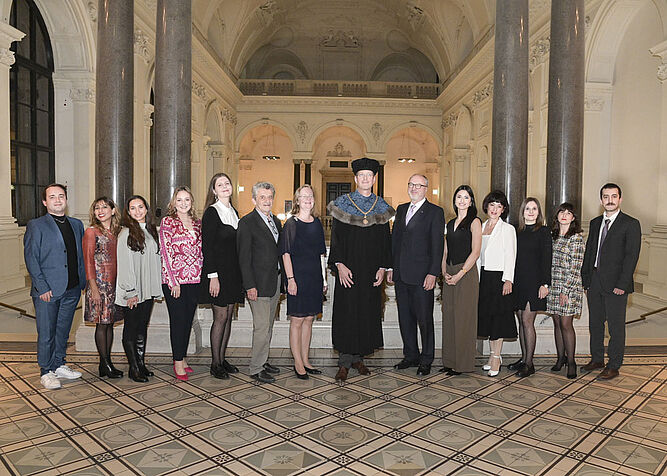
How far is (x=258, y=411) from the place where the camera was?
449 cm

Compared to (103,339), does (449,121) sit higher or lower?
higher

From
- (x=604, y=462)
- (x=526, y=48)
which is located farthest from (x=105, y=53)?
(x=604, y=462)

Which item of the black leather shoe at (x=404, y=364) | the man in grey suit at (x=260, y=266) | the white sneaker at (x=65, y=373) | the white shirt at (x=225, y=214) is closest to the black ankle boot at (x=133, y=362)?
the white sneaker at (x=65, y=373)

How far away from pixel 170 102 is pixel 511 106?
4.83 m

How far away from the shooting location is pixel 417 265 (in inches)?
215

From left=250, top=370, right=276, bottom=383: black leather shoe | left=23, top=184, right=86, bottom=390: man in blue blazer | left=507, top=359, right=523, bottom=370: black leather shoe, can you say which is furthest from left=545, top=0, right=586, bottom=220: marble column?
left=23, top=184, right=86, bottom=390: man in blue blazer

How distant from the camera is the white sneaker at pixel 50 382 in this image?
4.95m

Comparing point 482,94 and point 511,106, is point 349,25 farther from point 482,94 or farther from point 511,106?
point 511,106

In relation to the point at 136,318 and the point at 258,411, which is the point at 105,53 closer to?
the point at 136,318

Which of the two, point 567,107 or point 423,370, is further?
point 567,107

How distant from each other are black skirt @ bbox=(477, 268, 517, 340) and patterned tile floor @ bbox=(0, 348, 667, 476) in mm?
500

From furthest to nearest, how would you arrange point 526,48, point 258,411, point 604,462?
1. point 526,48
2. point 258,411
3. point 604,462

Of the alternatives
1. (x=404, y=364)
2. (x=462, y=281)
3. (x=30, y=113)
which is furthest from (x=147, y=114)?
(x=462, y=281)

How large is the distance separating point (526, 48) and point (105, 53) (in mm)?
5933
